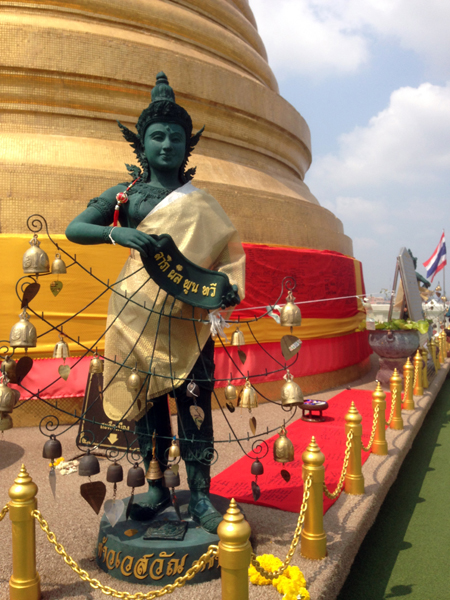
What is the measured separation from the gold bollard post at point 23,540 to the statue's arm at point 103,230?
1.35m

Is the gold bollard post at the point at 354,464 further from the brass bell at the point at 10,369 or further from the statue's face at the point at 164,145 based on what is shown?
the brass bell at the point at 10,369

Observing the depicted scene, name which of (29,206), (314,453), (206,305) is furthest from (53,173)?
(314,453)

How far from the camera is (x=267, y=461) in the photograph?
4.62 meters

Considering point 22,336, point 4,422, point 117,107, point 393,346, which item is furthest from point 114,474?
point 393,346

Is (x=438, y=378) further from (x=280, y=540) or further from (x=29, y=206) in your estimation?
(x=29, y=206)

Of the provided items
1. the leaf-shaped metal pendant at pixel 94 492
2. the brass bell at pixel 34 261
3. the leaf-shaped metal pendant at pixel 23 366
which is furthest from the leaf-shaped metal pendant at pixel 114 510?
the brass bell at pixel 34 261

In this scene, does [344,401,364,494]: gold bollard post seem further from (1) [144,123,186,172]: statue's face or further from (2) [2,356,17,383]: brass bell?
(2) [2,356,17,383]: brass bell

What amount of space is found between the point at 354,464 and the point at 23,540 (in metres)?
2.52

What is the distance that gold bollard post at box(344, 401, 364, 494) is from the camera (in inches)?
146

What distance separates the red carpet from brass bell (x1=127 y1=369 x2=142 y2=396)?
1.59 metres

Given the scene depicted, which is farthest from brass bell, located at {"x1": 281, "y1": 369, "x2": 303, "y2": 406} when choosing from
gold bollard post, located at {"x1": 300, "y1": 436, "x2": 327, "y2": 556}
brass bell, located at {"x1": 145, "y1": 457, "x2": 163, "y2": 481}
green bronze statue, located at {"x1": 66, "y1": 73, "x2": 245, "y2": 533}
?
brass bell, located at {"x1": 145, "y1": 457, "x2": 163, "y2": 481}

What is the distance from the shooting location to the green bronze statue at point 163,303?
8.70 ft

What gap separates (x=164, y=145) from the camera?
2.75 m

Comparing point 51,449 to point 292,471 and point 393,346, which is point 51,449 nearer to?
point 292,471
